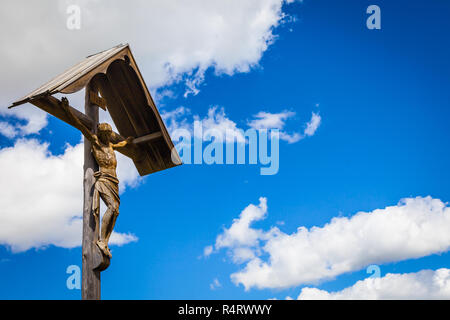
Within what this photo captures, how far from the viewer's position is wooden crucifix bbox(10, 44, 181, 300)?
6844 mm

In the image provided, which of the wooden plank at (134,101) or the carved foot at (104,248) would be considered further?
the wooden plank at (134,101)

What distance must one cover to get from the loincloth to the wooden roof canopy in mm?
925

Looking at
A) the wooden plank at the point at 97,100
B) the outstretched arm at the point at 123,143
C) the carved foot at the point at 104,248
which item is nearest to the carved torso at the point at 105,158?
the outstretched arm at the point at 123,143

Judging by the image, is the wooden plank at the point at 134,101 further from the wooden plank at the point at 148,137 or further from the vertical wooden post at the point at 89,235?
the vertical wooden post at the point at 89,235

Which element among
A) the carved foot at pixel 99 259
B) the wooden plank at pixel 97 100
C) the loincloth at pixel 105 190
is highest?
the wooden plank at pixel 97 100

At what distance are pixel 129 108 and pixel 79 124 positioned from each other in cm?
161

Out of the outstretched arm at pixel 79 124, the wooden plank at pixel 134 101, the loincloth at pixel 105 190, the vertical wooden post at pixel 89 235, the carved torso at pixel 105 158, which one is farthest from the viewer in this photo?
the wooden plank at pixel 134 101

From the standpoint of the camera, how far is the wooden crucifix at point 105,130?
269 inches

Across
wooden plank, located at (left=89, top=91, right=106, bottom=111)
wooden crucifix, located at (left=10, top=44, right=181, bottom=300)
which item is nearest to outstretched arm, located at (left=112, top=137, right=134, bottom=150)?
wooden crucifix, located at (left=10, top=44, right=181, bottom=300)

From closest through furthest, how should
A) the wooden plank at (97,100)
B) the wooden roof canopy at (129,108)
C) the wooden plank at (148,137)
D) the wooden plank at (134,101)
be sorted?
the wooden roof canopy at (129,108), the wooden plank at (97,100), the wooden plank at (134,101), the wooden plank at (148,137)

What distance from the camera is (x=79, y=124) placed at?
7281mm

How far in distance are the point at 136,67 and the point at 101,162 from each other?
191cm

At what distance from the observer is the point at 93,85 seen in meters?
8.10
